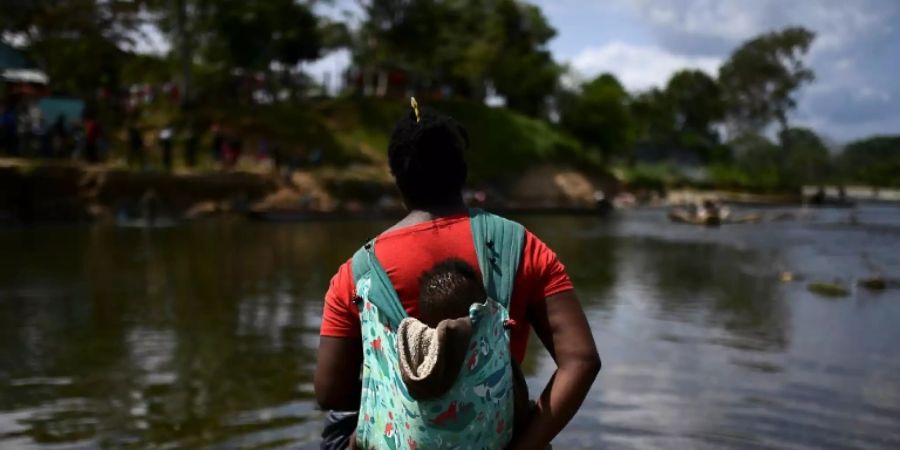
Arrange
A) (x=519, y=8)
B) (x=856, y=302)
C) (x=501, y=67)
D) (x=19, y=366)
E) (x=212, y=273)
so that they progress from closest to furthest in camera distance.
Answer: (x=19, y=366) < (x=856, y=302) < (x=212, y=273) < (x=501, y=67) < (x=519, y=8)

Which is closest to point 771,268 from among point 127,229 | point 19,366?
point 19,366

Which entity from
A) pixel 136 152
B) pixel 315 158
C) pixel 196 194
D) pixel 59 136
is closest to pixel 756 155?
pixel 315 158

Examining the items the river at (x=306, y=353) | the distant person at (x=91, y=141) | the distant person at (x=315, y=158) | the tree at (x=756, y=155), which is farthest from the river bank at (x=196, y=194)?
the tree at (x=756, y=155)

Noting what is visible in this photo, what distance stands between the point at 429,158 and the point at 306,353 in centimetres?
651

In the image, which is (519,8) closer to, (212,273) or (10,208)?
(10,208)

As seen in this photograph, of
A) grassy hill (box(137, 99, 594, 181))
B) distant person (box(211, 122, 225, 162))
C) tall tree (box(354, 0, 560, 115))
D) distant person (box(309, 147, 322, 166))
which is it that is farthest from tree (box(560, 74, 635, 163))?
distant person (box(211, 122, 225, 162))

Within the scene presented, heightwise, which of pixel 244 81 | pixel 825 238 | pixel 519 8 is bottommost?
pixel 825 238

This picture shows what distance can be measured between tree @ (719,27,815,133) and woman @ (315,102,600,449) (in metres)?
98.9

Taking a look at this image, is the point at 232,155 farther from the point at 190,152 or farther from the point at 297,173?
the point at 297,173

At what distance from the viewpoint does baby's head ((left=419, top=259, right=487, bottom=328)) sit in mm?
2545

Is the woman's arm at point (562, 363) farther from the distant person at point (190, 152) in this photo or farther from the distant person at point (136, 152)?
the distant person at point (190, 152)

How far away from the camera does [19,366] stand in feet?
27.1

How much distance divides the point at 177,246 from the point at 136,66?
27.9 metres

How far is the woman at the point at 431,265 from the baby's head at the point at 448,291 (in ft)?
0.09
